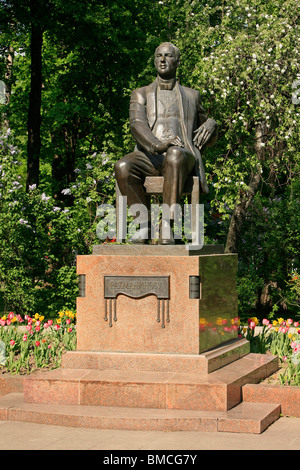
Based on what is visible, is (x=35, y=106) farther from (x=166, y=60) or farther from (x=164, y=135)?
(x=164, y=135)

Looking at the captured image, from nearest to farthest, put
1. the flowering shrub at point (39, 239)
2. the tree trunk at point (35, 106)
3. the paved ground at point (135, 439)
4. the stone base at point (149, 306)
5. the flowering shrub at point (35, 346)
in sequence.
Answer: the paved ground at point (135, 439) < the stone base at point (149, 306) < the flowering shrub at point (35, 346) < the flowering shrub at point (39, 239) < the tree trunk at point (35, 106)

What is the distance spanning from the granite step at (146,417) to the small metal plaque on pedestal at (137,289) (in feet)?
3.63

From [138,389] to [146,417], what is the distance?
530mm

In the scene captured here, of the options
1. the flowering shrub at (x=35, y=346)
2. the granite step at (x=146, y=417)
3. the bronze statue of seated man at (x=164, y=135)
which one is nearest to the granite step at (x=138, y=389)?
the granite step at (x=146, y=417)

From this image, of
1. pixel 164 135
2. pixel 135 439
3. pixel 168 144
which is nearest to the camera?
pixel 135 439

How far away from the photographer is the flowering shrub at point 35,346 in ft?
27.5

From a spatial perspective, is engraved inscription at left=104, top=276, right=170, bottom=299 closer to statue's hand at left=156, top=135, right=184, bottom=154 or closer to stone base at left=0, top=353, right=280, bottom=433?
stone base at left=0, top=353, right=280, bottom=433

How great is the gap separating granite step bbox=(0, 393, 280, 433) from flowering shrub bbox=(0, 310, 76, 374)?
1.34 metres

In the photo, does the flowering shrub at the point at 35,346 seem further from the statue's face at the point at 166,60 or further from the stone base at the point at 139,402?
the statue's face at the point at 166,60

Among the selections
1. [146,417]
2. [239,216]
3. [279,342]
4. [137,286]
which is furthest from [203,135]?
[239,216]

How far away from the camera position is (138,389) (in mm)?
6949

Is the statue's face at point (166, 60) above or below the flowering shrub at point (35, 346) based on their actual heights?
above

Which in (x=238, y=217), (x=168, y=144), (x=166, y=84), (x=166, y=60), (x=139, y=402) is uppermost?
(x=166, y=60)

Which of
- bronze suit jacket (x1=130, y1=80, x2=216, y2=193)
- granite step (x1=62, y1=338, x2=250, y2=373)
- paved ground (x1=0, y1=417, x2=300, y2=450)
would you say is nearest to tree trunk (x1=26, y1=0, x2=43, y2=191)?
bronze suit jacket (x1=130, y1=80, x2=216, y2=193)
